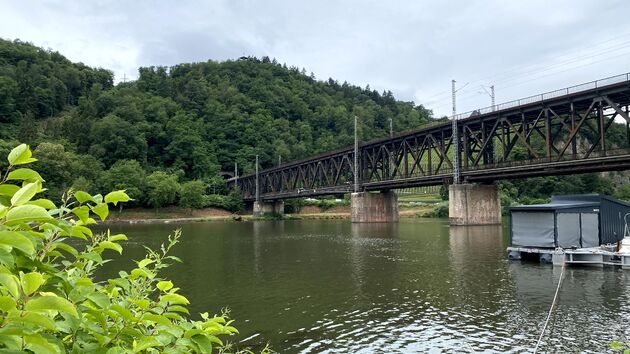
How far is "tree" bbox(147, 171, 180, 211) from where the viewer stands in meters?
109

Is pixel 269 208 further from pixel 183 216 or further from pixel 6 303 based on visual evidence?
pixel 6 303

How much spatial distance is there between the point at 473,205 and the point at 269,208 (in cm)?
7417

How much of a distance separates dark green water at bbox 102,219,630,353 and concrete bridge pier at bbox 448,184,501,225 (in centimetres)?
3665

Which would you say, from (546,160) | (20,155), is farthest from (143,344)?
(546,160)

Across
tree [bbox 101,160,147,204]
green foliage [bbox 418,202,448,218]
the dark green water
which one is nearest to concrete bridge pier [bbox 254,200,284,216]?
tree [bbox 101,160,147,204]

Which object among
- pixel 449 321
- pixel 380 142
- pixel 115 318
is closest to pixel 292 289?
pixel 449 321

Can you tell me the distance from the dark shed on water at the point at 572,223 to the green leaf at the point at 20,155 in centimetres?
3111

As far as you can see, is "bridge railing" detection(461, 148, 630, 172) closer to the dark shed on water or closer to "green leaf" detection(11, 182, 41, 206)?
the dark shed on water

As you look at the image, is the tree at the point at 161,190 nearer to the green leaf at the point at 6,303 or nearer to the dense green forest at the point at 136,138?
the dense green forest at the point at 136,138

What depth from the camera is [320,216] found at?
123 meters

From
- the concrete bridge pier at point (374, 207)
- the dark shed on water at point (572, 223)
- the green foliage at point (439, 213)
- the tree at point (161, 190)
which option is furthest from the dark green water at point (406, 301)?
the tree at point (161, 190)

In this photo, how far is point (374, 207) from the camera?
292 ft

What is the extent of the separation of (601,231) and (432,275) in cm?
1450

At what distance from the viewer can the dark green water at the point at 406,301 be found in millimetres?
12672
